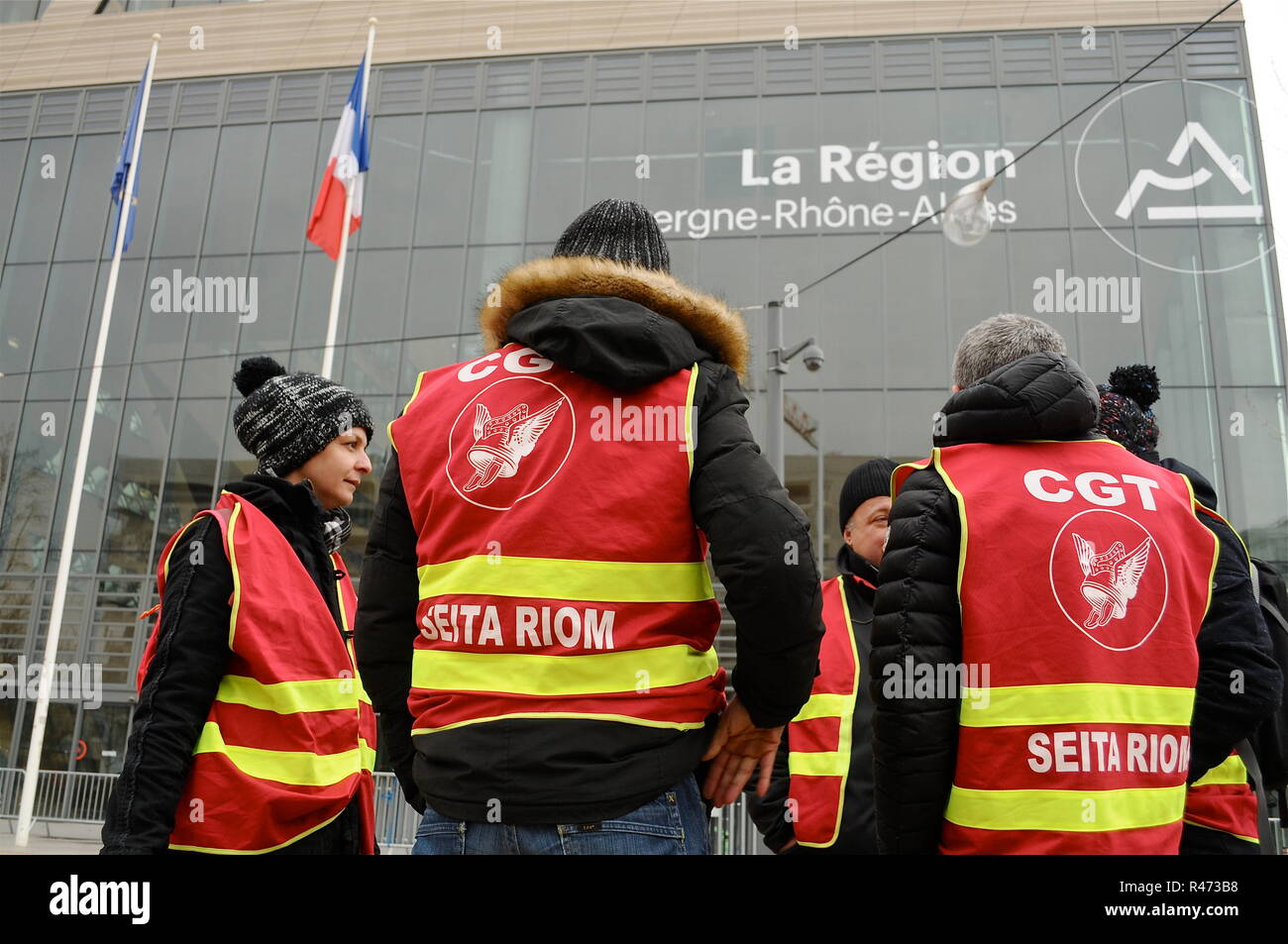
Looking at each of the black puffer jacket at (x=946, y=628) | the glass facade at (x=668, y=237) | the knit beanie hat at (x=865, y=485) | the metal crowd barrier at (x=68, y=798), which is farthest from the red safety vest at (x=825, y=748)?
the metal crowd barrier at (x=68, y=798)

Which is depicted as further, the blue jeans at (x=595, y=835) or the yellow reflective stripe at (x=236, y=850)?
the yellow reflective stripe at (x=236, y=850)

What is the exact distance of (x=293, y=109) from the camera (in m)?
18.3

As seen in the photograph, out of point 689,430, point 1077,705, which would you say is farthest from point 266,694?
point 1077,705

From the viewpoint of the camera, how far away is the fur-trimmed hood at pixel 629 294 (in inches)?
78.0

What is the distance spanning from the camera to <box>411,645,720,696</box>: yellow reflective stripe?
1.72 metres

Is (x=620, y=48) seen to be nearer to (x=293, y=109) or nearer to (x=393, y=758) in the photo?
(x=293, y=109)

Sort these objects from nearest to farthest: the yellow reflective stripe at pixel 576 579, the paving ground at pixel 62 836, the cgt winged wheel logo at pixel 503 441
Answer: the yellow reflective stripe at pixel 576 579
the cgt winged wheel logo at pixel 503 441
the paving ground at pixel 62 836

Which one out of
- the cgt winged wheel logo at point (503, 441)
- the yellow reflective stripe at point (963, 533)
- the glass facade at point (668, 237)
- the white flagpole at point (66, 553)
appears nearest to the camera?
the cgt winged wheel logo at point (503, 441)

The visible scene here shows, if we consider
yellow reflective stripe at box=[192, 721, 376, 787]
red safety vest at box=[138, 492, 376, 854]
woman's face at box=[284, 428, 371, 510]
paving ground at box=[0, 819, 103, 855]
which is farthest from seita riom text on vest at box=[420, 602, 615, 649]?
paving ground at box=[0, 819, 103, 855]

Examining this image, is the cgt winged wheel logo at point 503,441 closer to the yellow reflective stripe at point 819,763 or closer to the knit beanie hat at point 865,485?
the yellow reflective stripe at point 819,763

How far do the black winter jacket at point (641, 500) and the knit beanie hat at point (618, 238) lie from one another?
0.13 m

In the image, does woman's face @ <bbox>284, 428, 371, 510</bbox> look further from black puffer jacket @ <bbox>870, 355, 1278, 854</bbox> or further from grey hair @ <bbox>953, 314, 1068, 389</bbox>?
grey hair @ <bbox>953, 314, 1068, 389</bbox>
